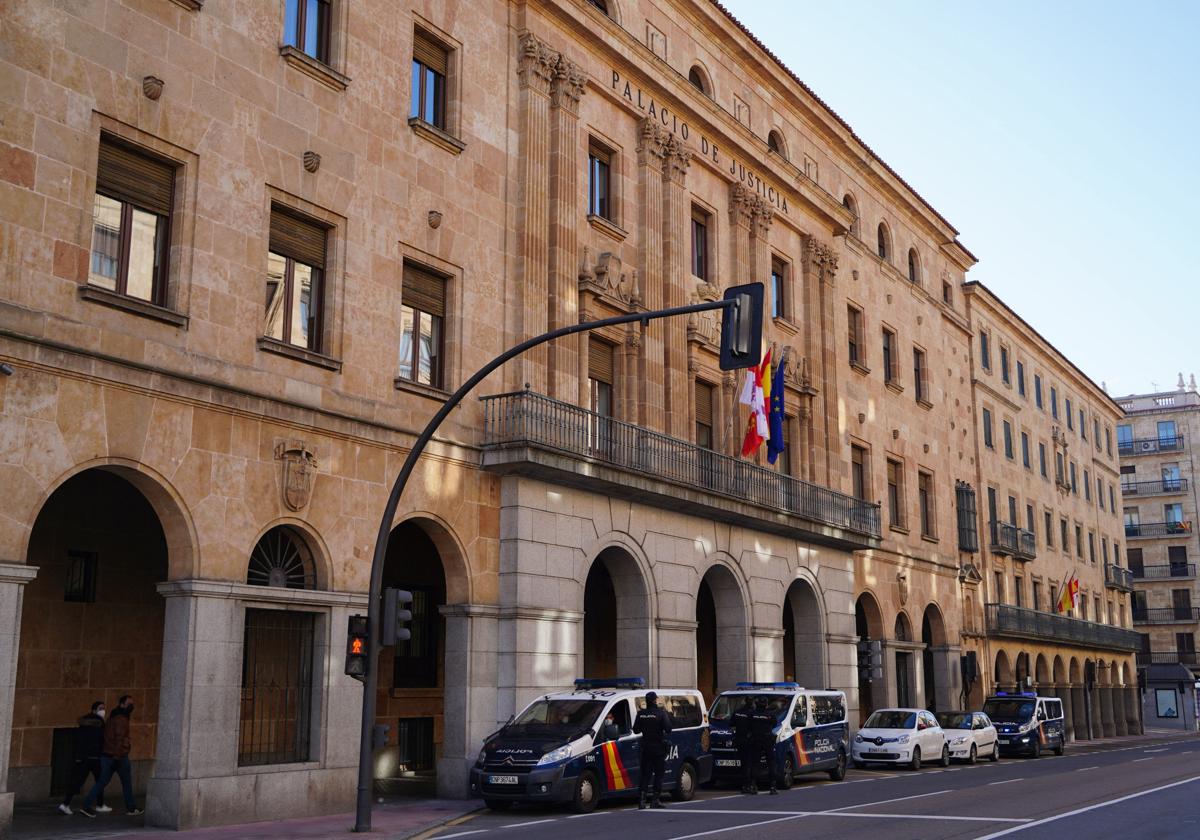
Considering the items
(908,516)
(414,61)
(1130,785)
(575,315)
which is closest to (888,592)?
(908,516)

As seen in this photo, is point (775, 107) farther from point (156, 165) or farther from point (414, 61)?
point (156, 165)

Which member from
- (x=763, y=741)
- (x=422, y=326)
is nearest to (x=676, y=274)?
(x=422, y=326)

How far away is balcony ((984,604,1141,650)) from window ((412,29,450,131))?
32.4 metres

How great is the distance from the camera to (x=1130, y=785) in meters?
24.2

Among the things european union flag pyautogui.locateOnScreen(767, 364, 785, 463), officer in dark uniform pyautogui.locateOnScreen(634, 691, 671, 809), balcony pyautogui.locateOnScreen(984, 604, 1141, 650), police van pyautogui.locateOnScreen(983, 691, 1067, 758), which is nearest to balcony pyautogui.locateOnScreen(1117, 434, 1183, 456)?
balcony pyautogui.locateOnScreen(984, 604, 1141, 650)

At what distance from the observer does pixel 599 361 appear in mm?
27047

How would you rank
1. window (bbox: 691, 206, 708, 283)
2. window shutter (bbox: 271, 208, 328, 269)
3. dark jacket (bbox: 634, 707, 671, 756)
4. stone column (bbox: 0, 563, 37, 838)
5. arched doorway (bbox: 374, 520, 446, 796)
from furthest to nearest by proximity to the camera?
window (bbox: 691, 206, 708, 283)
arched doorway (bbox: 374, 520, 446, 796)
window shutter (bbox: 271, 208, 328, 269)
dark jacket (bbox: 634, 707, 671, 756)
stone column (bbox: 0, 563, 37, 838)

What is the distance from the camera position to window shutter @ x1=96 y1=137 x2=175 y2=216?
17.2m

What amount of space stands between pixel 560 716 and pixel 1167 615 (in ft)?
256

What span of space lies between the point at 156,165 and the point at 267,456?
4479 mm

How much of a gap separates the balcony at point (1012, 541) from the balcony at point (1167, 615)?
37772 mm

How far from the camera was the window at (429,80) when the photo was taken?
76.0ft

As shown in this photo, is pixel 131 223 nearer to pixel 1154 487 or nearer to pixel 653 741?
pixel 653 741

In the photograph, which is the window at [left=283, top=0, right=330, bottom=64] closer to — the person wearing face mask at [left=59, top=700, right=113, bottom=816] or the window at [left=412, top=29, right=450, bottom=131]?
the window at [left=412, top=29, right=450, bottom=131]
